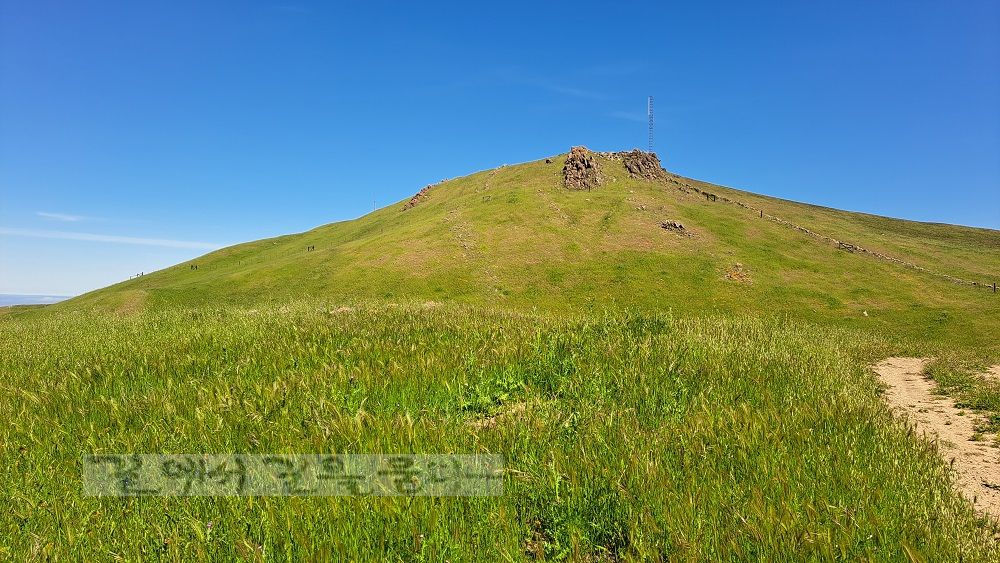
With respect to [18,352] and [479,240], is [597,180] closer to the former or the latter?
[479,240]

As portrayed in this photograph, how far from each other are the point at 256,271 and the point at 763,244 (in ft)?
242

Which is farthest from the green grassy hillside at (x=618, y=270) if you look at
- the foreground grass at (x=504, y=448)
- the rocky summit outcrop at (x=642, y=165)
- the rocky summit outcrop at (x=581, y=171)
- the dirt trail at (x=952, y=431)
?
the foreground grass at (x=504, y=448)

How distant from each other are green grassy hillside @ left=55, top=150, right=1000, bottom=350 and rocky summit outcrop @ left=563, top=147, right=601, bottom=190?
3.12 metres

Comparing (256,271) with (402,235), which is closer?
(256,271)

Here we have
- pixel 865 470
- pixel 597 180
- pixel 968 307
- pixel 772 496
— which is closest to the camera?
pixel 772 496

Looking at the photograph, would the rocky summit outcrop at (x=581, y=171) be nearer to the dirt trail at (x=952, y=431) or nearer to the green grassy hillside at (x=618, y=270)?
the green grassy hillside at (x=618, y=270)

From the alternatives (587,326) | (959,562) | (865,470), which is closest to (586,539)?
(959,562)

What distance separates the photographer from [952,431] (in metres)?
7.38

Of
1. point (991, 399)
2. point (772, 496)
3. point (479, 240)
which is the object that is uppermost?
point (479, 240)

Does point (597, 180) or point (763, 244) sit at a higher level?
point (597, 180)

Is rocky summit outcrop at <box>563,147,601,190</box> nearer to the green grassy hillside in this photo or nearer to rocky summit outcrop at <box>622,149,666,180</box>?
the green grassy hillside

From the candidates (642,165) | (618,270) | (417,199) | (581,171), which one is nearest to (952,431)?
(618,270)

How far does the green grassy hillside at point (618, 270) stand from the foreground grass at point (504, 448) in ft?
96.4

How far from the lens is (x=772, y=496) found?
10.6 feet
